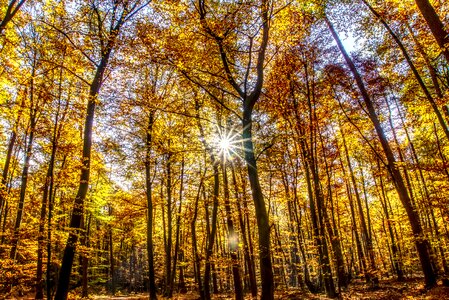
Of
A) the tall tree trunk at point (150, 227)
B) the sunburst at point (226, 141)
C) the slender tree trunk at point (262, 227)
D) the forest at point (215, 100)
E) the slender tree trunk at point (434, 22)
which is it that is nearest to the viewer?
the slender tree trunk at point (434, 22)

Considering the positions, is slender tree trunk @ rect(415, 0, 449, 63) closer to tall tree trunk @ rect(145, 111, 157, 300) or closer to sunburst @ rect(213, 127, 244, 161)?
sunburst @ rect(213, 127, 244, 161)

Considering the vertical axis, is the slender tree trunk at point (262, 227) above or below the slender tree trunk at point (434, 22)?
below

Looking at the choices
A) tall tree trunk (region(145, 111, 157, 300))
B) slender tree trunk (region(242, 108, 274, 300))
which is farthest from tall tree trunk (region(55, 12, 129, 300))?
slender tree trunk (region(242, 108, 274, 300))

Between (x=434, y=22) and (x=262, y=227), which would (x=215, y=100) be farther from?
(x=434, y=22)

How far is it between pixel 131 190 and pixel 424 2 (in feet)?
62.4

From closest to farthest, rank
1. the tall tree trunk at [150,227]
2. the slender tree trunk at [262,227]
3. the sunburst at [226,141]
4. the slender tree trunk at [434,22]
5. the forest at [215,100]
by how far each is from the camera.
A: the slender tree trunk at [434,22] < the slender tree trunk at [262,227] < the forest at [215,100] < the sunburst at [226,141] < the tall tree trunk at [150,227]

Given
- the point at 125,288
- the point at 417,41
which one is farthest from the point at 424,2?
the point at 125,288

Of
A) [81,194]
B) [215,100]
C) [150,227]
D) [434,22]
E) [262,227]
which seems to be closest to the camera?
[434,22]

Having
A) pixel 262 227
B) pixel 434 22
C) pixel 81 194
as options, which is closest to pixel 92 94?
pixel 81 194

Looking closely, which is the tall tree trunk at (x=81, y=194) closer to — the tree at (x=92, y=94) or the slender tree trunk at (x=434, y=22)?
the tree at (x=92, y=94)

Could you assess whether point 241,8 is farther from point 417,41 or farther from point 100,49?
point 417,41

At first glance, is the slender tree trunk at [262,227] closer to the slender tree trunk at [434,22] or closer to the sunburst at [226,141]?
the sunburst at [226,141]

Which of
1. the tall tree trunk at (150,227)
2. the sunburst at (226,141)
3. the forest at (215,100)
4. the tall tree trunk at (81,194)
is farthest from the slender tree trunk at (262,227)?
the tall tree trunk at (150,227)

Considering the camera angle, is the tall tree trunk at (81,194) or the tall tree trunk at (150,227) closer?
the tall tree trunk at (81,194)
